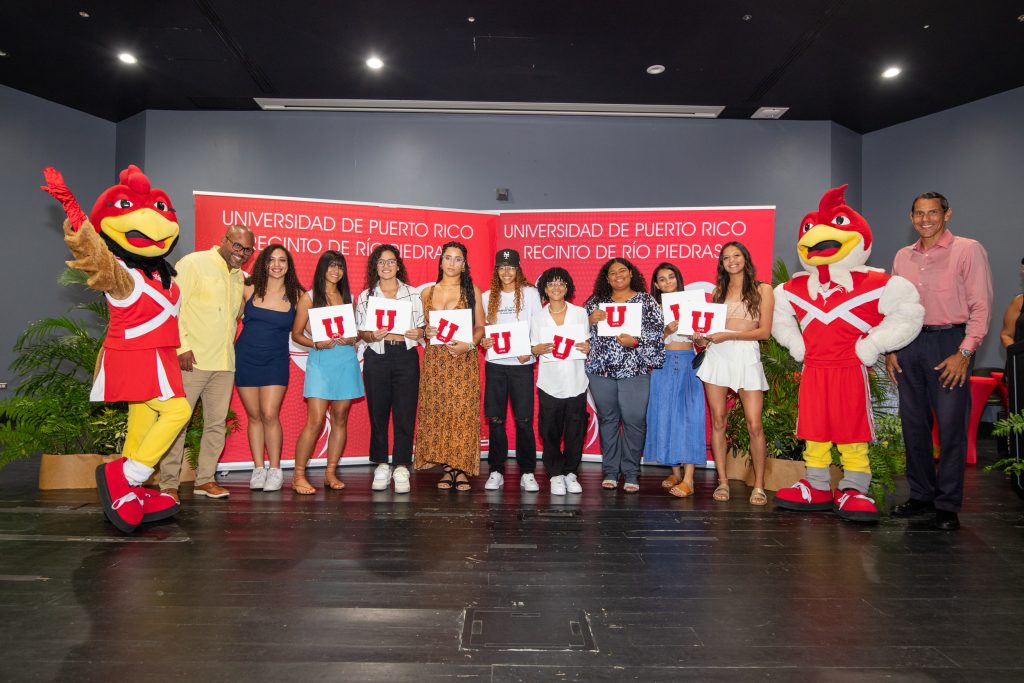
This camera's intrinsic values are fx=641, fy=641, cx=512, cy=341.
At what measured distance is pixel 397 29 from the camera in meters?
5.39

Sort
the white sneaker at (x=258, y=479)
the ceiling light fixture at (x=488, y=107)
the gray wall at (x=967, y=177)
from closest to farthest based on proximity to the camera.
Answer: the white sneaker at (x=258, y=479) < the gray wall at (x=967, y=177) < the ceiling light fixture at (x=488, y=107)

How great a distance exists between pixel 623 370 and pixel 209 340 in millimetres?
2677

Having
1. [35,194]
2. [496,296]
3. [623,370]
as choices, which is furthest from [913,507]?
[35,194]

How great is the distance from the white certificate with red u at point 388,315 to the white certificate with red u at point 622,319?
4.25 feet

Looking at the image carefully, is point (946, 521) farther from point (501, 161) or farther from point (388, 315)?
point (501, 161)

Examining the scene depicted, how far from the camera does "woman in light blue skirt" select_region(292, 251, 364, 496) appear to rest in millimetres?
4285

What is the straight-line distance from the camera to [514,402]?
4344 mm

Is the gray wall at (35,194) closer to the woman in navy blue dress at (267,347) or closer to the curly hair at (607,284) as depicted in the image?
the woman in navy blue dress at (267,347)

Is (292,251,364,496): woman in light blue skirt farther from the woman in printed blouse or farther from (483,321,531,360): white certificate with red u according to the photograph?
the woman in printed blouse

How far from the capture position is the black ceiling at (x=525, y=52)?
509cm

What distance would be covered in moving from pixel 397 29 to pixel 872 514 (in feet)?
16.4

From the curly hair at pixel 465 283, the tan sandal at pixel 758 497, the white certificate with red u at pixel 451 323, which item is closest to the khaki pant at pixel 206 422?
the white certificate with red u at pixel 451 323

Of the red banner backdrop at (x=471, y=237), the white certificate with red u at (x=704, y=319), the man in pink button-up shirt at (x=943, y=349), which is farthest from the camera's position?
the red banner backdrop at (x=471, y=237)

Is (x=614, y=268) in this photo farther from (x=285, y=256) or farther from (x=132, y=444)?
(x=132, y=444)
